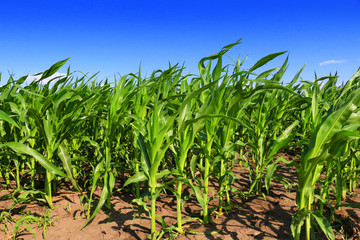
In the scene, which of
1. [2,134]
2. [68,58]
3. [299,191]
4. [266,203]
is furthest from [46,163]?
[266,203]

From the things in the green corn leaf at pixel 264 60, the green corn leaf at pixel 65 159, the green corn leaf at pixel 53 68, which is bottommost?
the green corn leaf at pixel 65 159

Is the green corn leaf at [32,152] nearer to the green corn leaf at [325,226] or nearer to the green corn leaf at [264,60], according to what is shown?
the green corn leaf at [264,60]

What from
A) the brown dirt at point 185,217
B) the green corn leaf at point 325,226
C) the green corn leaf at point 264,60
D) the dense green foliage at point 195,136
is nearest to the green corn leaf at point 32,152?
the dense green foliage at point 195,136

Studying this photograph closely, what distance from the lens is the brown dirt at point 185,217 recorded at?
1755 mm

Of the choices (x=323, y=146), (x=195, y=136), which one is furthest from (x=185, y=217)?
(x=323, y=146)

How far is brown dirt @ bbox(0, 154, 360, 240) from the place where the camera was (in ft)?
5.76

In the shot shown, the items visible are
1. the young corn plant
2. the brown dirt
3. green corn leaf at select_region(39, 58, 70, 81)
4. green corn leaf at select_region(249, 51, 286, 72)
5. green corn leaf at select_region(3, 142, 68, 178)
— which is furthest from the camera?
green corn leaf at select_region(39, 58, 70, 81)

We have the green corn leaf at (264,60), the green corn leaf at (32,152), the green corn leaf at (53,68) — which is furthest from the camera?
the green corn leaf at (53,68)

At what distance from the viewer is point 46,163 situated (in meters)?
1.70

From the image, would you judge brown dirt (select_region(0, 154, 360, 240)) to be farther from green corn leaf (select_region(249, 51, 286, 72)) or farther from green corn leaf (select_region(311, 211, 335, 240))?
green corn leaf (select_region(249, 51, 286, 72))

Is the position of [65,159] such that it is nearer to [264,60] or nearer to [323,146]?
[264,60]

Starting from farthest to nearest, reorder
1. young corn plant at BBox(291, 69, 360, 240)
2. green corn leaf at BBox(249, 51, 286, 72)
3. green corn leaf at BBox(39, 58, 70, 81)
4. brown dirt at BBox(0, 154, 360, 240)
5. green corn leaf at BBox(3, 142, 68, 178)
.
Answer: green corn leaf at BBox(39, 58, 70, 81) < brown dirt at BBox(0, 154, 360, 240) < green corn leaf at BBox(3, 142, 68, 178) < green corn leaf at BBox(249, 51, 286, 72) < young corn plant at BBox(291, 69, 360, 240)

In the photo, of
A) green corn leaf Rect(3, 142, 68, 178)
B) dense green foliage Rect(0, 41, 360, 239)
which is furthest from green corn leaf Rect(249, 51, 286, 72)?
green corn leaf Rect(3, 142, 68, 178)

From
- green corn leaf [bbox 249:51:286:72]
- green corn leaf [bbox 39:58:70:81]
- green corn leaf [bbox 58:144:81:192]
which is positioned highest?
green corn leaf [bbox 39:58:70:81]
